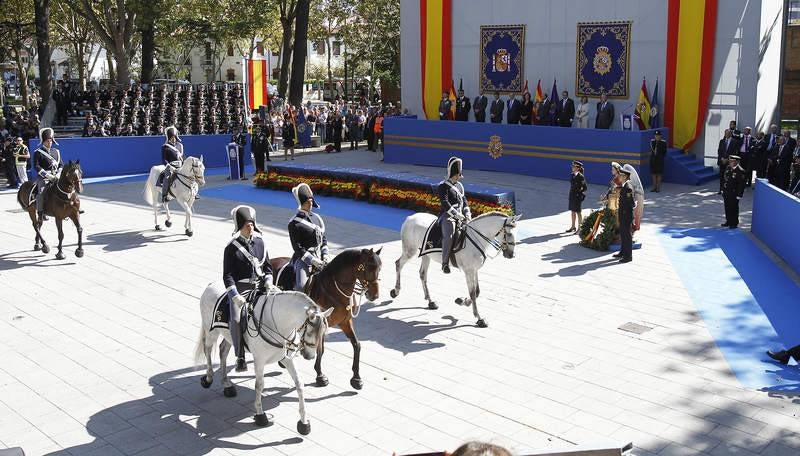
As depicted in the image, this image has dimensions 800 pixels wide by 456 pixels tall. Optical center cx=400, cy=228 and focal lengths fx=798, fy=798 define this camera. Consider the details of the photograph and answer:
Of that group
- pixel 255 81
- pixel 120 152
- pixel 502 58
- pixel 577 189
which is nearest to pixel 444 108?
pixel 502 58

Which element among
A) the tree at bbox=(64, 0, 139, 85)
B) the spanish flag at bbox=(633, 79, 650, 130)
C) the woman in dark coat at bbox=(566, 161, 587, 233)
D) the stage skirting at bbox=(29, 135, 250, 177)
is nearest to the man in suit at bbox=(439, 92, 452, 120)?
the spanish flag at bbox=(633, 79, 650, 130)

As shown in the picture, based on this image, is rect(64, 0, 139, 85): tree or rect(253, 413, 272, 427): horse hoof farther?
rect(64, 0, 139, 85): tree

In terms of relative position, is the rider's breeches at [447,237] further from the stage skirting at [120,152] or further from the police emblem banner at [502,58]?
the stage skirting at [120,152]

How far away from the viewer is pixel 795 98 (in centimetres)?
4081

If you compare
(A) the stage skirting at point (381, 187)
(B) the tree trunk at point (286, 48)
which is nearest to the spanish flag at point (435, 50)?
(A) the stage skirting at point (381, 187)

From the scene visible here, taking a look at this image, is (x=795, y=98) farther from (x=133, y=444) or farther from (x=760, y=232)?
(x=133, y=444)

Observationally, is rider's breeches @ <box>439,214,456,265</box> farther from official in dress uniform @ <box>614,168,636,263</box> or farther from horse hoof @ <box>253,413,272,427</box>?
official in dress uniform @ <box>614,168,636,263</box>

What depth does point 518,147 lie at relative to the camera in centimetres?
2806

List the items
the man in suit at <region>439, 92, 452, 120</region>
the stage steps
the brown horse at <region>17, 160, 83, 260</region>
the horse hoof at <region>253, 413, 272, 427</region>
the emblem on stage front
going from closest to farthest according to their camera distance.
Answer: the horse hoof at <region>253, 413, 272, 427</region> → the brown horse at <region>17, 160, 83, 260</region> → the stage steps → the emblem on stage front → the man in suit at <region>439, 92, 452, 120</region>

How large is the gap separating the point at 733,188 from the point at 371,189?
9.64 meters

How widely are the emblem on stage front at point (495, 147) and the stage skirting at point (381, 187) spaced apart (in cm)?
557

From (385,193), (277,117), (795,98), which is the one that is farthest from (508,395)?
(795,98)

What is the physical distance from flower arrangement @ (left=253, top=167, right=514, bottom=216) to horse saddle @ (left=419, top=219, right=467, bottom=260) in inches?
225

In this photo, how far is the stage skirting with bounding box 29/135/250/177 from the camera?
94.2 ft
